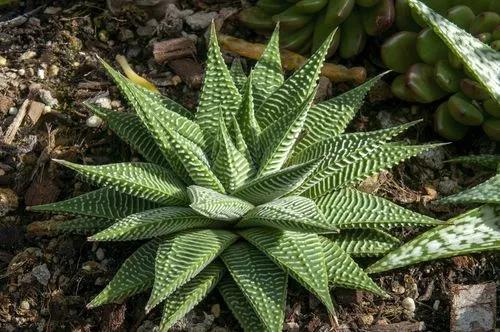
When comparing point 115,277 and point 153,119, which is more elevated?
point 153,119

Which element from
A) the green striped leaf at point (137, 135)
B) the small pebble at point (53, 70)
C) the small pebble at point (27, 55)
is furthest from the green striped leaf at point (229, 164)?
the small pebble at point (27, 55)

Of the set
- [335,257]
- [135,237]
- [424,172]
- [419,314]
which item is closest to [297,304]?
[335,257]

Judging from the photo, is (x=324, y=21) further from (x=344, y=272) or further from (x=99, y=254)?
(x=99, y=254)

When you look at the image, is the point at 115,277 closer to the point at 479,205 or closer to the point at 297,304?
the point at 297,304

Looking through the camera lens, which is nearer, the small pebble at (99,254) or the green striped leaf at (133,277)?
the green striped leaf at (133,277)

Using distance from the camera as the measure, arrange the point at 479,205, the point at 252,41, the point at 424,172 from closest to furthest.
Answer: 1. the point at 479,205
2. the point at 424,172
3. the point at 252,41

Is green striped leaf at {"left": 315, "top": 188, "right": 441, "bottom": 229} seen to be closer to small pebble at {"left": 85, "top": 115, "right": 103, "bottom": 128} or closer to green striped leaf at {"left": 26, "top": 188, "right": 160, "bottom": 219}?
green striped leaf at {"left": 26, "top": 188, "right": 160, "bottom": 219}

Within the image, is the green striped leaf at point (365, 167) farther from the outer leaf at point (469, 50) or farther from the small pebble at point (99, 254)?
the small pebble at point (99, 254)

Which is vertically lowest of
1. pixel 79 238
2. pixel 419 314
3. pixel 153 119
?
pixel 79 238
